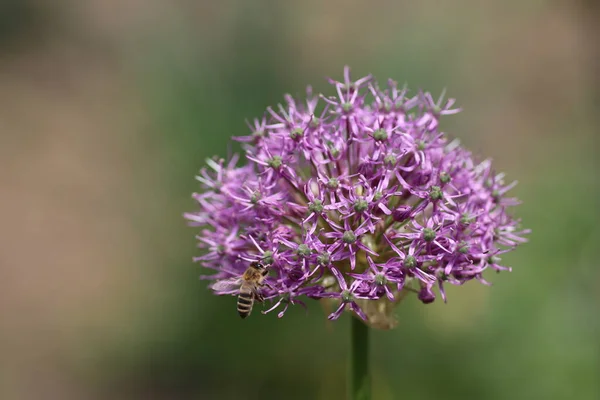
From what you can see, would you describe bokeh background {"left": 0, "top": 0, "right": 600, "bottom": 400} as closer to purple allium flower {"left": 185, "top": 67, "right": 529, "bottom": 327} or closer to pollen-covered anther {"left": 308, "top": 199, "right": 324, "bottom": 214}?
purple allium flower {"left": 185, "top": 67, "right": 529, "bottom": 327}

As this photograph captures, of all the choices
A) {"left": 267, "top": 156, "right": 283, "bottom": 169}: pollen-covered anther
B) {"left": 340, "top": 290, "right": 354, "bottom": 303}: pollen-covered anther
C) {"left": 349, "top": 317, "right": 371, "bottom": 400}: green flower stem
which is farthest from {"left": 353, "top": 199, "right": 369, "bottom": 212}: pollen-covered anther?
{"left": 349, "top": 317, "right": 371, "bottom": 400}: green flower stem

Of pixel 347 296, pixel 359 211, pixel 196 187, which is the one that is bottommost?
pixel 347 296

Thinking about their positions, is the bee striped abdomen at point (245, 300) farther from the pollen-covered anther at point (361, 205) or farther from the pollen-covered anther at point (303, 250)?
the pollen-covered anther at point (361, 205)

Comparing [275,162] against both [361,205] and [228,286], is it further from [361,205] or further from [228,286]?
[228,286]

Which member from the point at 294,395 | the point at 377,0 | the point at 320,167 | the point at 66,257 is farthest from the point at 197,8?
the point at 320,167

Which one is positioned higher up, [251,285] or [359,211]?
[359,211]

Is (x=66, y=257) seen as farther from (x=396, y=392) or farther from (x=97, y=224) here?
(x=396, y=392)

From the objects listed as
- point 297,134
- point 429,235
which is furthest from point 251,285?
point 429,235

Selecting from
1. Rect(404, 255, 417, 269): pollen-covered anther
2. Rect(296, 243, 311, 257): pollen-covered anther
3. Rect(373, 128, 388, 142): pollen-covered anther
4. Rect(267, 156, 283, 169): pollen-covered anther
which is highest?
Rect(373, 128, 388, 142): pollen-covered anther
